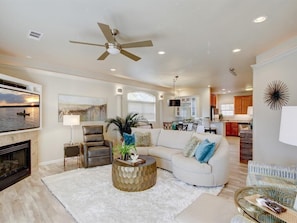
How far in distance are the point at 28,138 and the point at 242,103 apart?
34.5 ft

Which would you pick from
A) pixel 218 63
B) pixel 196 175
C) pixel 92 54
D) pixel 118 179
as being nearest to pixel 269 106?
pixel 218 63

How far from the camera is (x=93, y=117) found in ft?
19.1

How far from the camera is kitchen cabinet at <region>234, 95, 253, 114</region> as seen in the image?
1012 centimetres

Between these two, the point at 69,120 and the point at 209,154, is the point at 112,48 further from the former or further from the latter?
the point at 69,120

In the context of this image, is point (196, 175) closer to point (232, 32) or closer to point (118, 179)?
point (118, 179)

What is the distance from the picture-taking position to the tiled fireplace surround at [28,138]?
343 cm

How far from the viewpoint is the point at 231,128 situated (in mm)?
10453

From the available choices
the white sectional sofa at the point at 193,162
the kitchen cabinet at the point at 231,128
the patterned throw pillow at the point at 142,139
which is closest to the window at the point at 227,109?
the kitchen cabinet at the point at 231,128

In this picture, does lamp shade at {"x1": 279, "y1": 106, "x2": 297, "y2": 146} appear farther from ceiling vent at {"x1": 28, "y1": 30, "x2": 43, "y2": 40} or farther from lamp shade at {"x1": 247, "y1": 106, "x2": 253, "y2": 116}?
lamp shade at {"x1": 247, "y1": 106, "x2": 253, "y2": 116}

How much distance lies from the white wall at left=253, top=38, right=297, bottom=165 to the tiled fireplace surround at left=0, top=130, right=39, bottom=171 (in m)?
5.36

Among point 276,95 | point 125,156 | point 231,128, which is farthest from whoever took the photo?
point 231,128

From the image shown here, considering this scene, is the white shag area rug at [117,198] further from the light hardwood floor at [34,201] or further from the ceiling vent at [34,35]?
the ceiling vent at [34,35]

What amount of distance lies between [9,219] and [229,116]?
11123mm

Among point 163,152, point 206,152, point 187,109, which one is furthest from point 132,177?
point 187,109
